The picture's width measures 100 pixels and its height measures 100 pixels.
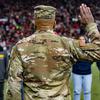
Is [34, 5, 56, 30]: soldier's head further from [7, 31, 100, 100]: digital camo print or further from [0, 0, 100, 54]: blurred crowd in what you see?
[0, 0, 100, 54]: blurred crowd

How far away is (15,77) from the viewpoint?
339cm

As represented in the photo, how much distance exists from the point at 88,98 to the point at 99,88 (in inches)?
79.5

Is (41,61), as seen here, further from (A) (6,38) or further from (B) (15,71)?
(A) (6,38)

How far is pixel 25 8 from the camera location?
23578mm

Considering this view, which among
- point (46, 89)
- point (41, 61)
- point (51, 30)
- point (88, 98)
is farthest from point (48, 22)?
point (88, 98)

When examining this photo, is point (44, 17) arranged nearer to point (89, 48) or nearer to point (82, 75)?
point (89, 48)

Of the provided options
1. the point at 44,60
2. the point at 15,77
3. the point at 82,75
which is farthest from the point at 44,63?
the point at 82,75

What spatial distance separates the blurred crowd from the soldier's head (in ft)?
49.2

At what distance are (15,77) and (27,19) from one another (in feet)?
61.4

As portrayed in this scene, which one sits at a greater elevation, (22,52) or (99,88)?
(22,52)

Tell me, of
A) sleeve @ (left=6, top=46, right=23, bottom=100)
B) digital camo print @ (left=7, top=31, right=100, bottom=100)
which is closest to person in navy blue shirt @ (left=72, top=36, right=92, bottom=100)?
digital camo print @ (left=7, top=31, right=100, bottom=100)

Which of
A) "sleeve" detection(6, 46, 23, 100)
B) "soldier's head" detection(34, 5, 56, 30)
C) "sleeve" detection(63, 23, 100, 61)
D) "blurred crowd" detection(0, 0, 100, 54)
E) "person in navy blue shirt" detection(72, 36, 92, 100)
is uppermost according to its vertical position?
"soldier's head" detection(34, 5, 56, 30)

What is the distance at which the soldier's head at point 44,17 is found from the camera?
3459 millimetres

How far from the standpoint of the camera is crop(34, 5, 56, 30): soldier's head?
3459 millimetres
